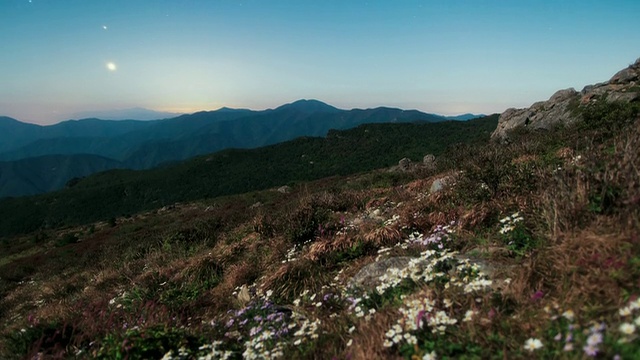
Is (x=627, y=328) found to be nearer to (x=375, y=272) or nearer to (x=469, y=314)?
(x=469, y=314)

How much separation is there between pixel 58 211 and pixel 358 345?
8302 inches

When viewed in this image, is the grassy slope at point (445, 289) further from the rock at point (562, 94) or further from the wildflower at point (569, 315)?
the rock at point (562, 94)

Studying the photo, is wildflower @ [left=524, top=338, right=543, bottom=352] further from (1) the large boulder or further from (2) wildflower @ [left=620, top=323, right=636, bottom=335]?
(1) the large boulder

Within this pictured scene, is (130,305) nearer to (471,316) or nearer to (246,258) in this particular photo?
(246,258)

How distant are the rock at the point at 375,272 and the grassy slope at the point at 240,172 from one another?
123 meters

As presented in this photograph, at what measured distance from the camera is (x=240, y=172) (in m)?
166

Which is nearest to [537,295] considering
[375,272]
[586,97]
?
[375,272]

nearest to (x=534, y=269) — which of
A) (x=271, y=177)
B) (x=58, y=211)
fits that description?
(x=271, y=177)

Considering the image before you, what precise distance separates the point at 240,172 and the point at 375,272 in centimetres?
16596

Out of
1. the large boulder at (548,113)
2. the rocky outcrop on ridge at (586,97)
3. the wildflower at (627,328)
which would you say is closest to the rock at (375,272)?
the wildflower at (627,328)

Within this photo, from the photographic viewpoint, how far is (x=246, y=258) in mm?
8461

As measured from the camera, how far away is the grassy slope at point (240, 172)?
140250 millimetres

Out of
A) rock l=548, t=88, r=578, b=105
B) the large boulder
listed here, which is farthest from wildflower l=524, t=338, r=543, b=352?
rock l=548, t=88, r=578, b=105

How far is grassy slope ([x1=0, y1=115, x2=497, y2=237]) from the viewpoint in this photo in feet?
460
